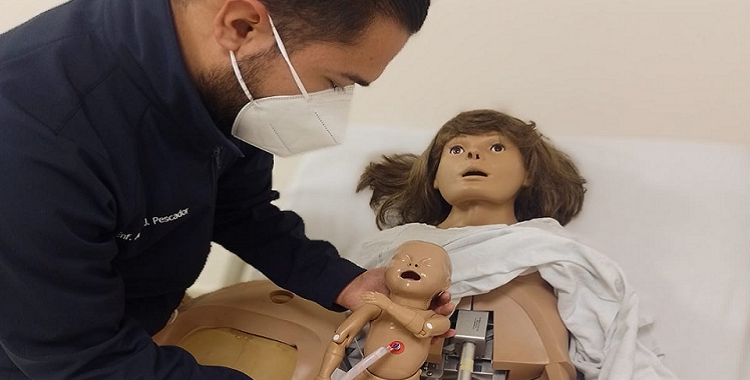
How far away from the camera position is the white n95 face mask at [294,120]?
2.86 ft

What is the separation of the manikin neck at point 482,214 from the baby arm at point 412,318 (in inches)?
14.1

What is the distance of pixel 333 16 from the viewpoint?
76 centimetres

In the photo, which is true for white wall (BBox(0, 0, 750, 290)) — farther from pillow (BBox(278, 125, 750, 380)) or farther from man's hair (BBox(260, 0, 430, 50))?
man's hair (BBox(260, 0, 430, 50))

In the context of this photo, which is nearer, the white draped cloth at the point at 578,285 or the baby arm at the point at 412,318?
the baby arm at the point at 412,318

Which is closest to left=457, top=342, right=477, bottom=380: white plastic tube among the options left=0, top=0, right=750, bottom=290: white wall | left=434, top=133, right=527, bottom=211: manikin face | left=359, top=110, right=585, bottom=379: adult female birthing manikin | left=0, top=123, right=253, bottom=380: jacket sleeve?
left=359, top=110, right=585, bottom=379: adult female birthing manikin

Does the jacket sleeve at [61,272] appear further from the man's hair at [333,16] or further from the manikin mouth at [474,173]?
the manikin mouth at [474,173]

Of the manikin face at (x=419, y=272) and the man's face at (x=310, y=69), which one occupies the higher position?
the man's face at (x=310, y=69)

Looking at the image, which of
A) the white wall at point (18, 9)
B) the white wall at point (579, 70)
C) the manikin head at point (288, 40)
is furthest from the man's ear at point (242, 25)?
the white wall at point (18, 9)

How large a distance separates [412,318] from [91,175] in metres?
0.42

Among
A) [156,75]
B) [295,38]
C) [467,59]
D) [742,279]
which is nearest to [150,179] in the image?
[156,75]

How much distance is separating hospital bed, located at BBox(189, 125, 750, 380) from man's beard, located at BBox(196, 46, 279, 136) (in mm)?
638

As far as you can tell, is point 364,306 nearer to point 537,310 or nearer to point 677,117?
point 537,310

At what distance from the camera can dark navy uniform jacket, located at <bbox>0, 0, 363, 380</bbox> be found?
75cm

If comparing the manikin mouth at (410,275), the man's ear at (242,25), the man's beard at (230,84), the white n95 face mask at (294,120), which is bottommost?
the manikin mouth at (410,275)
